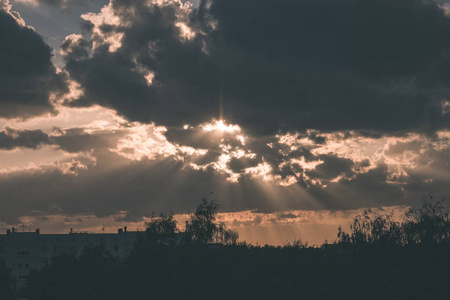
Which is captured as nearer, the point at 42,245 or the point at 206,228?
the point at 206,228

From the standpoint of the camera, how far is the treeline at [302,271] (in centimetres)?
6250

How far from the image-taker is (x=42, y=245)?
140 meters

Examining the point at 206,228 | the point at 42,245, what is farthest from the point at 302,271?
the point at 42,245

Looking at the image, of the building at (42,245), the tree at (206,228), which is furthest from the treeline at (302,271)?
the building at (42,245)

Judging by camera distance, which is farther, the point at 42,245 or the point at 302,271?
the point at 42,245

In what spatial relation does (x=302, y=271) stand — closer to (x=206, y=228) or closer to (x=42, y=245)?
(x=206, y=228)

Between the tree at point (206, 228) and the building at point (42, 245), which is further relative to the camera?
the building at point (42, 245)

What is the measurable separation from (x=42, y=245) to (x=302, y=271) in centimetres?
9142

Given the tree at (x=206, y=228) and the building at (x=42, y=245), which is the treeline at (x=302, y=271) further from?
the building at (x=42, y=245)

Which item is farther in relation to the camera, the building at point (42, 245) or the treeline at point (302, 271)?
the building at point (42, 245)

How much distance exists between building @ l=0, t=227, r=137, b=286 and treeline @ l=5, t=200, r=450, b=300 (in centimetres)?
6212

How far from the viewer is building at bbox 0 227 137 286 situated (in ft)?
440

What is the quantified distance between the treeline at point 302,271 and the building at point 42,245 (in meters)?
62.1

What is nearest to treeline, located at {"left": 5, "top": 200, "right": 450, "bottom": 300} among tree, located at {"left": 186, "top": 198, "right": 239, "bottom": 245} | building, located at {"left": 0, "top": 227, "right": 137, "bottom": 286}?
tree, located at {"left": 186, "top": 198, "right": 239, "bottom": 245}
